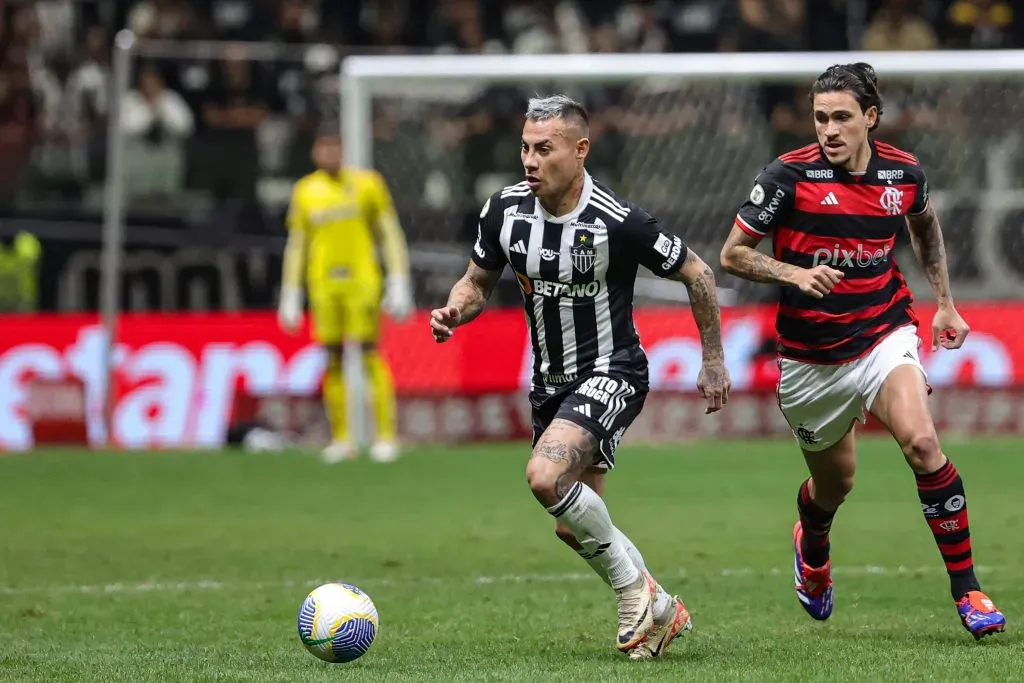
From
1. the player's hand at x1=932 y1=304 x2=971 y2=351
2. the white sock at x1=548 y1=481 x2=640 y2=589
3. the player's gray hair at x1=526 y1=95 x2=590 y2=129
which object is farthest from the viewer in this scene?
the player's hand at x1=932 y1=304 x2=971 y2=351

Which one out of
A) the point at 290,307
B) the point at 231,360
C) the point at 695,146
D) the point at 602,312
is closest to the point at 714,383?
the point at 602,312

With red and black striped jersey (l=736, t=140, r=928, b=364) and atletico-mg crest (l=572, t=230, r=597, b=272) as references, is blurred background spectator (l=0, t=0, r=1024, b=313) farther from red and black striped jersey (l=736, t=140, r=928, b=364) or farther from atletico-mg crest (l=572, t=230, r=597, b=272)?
atletico-mg crest (l=572, t=230, r=597, b=272)

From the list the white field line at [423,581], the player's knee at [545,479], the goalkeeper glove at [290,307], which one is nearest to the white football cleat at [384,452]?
the goalkeeper glove at [290,307]

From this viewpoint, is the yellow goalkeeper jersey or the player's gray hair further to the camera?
the yellow goalkeeper jersey

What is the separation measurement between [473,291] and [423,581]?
2.38 metres

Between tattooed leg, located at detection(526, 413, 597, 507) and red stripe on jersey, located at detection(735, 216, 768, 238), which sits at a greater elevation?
red stripe on jersey, located at detection(735, 216, 768, 238)

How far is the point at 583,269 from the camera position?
6922 mm

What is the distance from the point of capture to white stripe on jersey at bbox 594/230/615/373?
6.91 metres

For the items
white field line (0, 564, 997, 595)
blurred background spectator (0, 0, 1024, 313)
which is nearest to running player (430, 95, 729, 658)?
white field line (0, 564, 997, 595)

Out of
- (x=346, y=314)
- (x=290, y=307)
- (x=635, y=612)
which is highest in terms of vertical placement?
(x=635, y=612)

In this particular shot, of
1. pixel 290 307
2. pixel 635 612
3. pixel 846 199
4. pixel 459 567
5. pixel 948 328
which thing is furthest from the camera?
pixel 290 307

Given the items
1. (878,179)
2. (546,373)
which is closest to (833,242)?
(878,179)

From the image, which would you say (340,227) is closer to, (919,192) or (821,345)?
(821,345)

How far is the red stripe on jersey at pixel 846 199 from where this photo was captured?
7.23 meters
